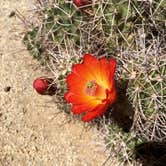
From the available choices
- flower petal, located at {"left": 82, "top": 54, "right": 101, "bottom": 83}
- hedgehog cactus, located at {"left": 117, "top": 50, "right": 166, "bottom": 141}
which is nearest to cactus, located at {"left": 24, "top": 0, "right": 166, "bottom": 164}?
hedgehog cactus, located at {"left": 117, "top": 50, "right": 166, "bottom": 141}

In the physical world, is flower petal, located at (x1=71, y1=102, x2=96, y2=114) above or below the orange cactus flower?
below

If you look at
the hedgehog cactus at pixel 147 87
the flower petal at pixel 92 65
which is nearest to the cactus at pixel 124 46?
the hedgehog cactus at pixel 147 87

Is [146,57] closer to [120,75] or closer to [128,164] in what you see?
[120,75]

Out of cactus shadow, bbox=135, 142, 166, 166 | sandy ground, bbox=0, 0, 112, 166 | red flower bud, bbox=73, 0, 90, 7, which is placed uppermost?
red flower bud, bbox=73, 0, 90, 7

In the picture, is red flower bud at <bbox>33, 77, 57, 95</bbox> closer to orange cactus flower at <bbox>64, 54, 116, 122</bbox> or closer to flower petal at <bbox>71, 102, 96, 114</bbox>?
orange cactus flower at <bbox>64, 54, 116, 122</bbox>

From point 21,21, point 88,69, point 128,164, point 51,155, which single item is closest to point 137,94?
point 88,69

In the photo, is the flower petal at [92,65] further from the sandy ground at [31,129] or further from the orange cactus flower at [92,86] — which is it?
the sandy ground at [31,129]
